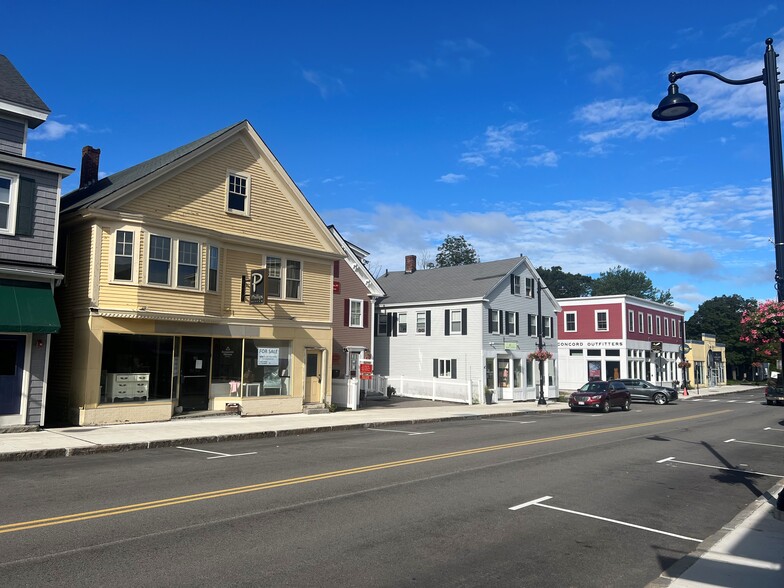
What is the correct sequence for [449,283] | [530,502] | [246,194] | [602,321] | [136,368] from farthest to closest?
[602,321] → [449,283] → [246,194] → [136,368] → [530,502]

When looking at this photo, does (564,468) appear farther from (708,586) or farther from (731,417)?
(731,417)

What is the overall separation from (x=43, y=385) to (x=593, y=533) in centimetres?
1520

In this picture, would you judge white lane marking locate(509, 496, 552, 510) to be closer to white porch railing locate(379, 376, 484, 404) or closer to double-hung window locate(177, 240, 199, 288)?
double-hung window locate(177, 240, 199, 288)

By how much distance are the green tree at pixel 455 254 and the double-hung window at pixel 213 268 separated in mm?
79002

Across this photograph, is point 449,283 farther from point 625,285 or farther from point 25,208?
point 625,285

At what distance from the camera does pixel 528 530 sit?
8.03 meters

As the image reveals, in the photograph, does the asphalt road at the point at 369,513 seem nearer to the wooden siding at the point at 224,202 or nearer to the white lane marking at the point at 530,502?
the white lane marking at the point at 530,502

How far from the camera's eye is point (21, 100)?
17.3 metres

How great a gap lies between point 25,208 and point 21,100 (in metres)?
3.06

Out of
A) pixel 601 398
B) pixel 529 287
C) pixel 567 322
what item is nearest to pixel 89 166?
pixel 601 398

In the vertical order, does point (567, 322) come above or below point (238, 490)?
above

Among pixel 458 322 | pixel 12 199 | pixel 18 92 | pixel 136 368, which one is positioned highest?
pixel 18 92

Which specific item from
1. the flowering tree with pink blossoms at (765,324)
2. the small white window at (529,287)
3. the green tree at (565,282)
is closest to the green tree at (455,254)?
the green tree at (565,282)

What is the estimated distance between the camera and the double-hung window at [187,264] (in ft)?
67.2
